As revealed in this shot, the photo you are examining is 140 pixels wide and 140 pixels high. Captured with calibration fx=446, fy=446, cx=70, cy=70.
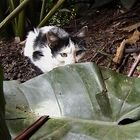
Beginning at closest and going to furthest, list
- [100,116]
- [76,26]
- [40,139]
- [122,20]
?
[40,139] → [100,116] → [122,20] → [76,26]

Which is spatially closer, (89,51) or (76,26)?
(89,51)

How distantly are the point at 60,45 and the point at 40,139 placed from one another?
142 centimetres

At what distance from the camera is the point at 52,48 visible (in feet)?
8.40

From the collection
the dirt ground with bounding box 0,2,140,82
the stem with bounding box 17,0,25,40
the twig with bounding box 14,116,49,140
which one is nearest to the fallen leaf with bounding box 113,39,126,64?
the dirt ground with bounding box 0,2,140,82

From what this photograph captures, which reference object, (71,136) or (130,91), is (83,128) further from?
(130,91)

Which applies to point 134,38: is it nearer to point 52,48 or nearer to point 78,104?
point 52,48

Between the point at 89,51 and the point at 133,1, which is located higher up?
the point at 133,1

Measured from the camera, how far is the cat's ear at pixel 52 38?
2.58 m

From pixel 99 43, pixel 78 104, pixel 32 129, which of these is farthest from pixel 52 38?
pixel 32 129

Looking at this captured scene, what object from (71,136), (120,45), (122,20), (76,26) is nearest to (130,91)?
(71,136)

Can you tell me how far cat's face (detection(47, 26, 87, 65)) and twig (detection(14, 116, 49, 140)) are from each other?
117 centimetres

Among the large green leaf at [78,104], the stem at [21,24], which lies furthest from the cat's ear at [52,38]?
the large green leaf at [78,104]

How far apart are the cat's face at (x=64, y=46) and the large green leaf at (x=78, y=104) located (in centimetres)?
94

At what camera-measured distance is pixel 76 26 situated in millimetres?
3016
